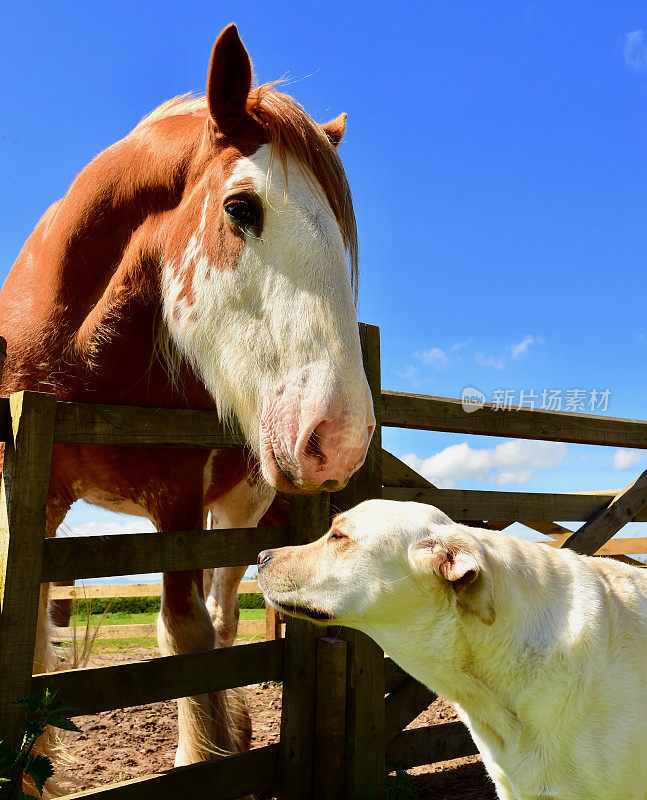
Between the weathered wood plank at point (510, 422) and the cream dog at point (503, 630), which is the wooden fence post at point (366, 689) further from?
the cream dog at point (503, 630)

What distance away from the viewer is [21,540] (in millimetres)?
Result: 2404

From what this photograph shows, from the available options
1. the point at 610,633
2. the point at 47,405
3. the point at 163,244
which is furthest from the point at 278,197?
the point at 610,633

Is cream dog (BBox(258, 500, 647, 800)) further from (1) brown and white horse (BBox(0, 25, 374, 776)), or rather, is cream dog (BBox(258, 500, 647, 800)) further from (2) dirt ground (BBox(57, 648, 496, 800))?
(2) dirt ground (BBox(57, 648, 496, 800))

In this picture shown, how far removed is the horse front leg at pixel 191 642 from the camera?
3.38m

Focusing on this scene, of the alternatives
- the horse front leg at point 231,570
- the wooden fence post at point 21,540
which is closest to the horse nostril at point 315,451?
the wooden fence post at point 21,540

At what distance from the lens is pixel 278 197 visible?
8.96 ft

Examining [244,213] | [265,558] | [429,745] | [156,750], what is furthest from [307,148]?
[156,750]

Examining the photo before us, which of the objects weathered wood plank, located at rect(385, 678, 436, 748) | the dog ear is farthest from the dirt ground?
Answer: the dog ear

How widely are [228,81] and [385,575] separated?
7.09ft

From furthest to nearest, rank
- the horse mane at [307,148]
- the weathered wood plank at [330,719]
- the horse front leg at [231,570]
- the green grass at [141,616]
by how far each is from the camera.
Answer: the green grass at [141,616] → the horse front leg at [231,570] → the weathered wood plank at [330,719] → the horse mane at [307,148]

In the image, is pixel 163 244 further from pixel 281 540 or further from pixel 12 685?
pixel 12 685

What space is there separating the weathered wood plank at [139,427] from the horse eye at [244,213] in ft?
2.81

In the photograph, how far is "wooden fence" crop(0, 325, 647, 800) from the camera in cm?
244

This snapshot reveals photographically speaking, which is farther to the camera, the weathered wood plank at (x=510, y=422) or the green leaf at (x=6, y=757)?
the weathered wood plank at (x=510, y=422)
